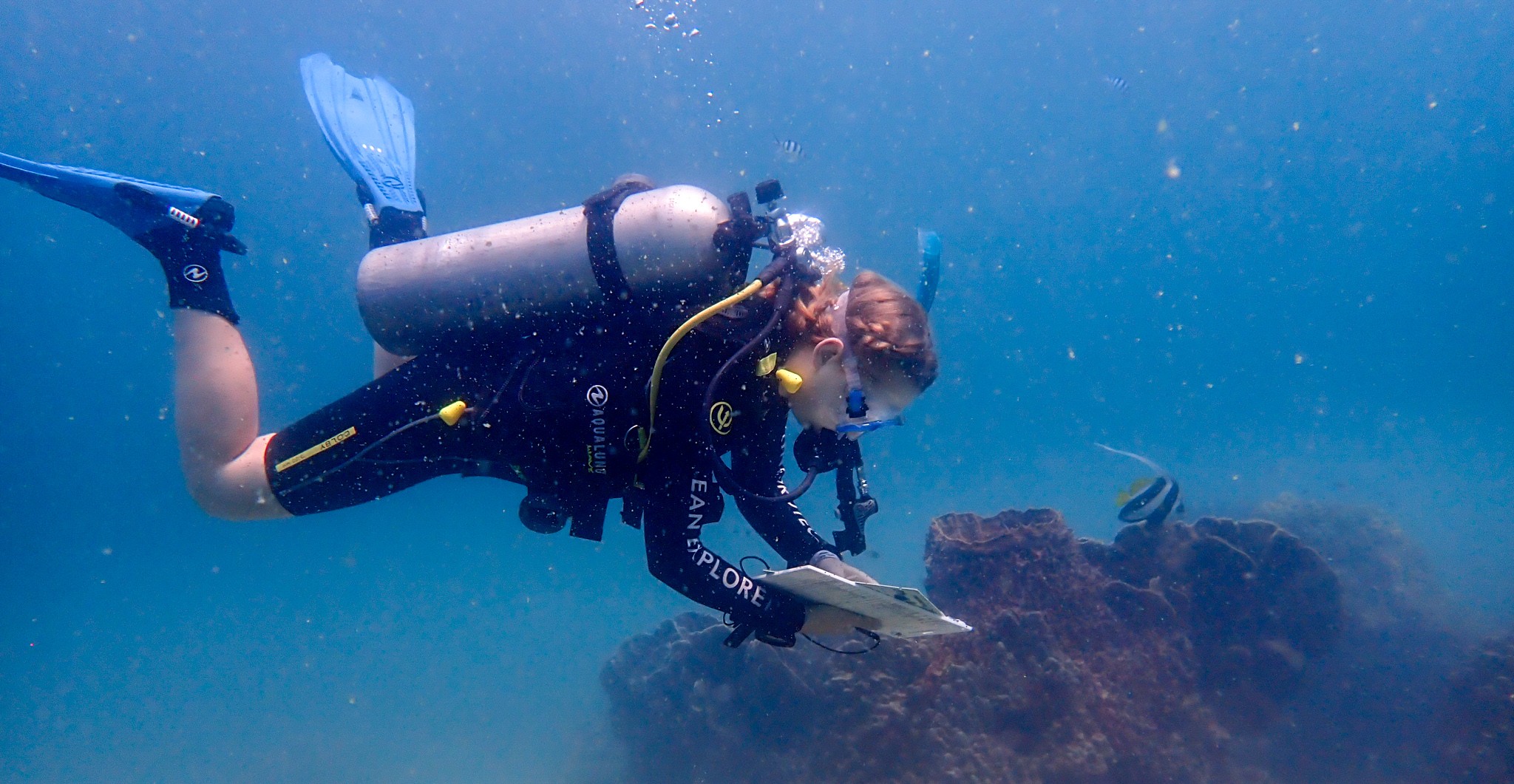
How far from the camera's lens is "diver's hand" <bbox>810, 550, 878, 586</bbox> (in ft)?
A: 10.7

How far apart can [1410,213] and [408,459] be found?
136268 mm

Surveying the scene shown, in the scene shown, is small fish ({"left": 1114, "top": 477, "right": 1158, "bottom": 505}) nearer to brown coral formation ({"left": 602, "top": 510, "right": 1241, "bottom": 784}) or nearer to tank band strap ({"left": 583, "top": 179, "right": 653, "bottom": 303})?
brown coral formation ({"left": 602, "top": 510, "right": 1241, "bottom": 784})

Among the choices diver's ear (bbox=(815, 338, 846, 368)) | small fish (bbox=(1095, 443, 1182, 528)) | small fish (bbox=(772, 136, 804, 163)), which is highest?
small fish (bbox=(772, 136, 804, 163))

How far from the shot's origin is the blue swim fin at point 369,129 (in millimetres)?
4219

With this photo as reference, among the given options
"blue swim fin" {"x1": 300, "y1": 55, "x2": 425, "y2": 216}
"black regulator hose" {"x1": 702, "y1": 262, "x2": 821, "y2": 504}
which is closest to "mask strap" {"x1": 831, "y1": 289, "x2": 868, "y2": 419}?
"black regulator hose" {"x1": 702, "y1": 262, "x2": 821, "y2": 504}

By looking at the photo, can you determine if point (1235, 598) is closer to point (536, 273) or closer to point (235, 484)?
point (536, 273)

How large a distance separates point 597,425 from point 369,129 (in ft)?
12.8

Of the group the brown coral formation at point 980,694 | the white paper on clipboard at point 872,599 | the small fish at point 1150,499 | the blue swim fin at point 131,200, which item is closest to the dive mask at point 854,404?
the white paper on clipboard at point 872,599

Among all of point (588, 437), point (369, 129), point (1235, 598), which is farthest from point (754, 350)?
point (1235, 598)

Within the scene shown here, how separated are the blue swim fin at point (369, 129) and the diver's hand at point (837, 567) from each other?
336cm

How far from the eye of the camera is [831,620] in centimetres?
307

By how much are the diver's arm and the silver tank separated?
3.21 ft

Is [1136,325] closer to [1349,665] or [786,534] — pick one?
[1349,665]

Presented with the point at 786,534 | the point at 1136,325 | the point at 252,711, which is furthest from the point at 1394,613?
the point at 1136,325
